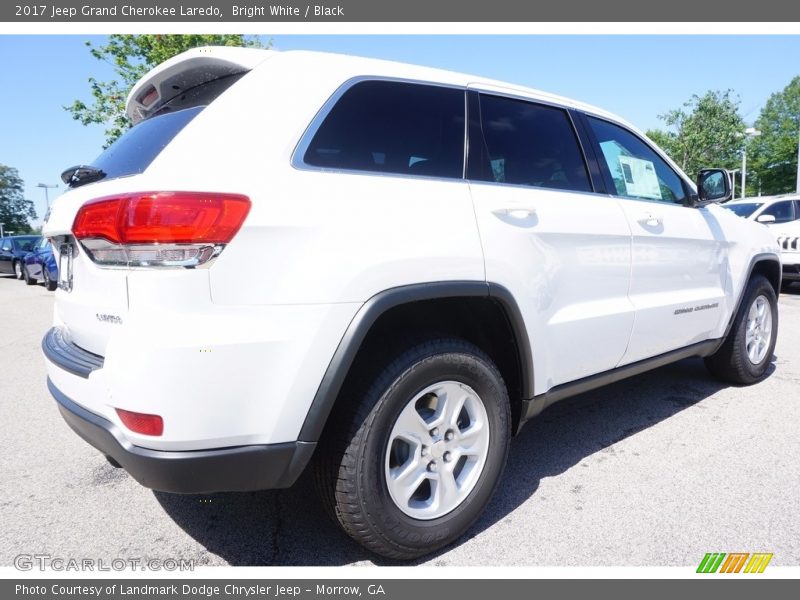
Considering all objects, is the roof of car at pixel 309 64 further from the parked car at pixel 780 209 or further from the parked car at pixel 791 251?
the parked car at pixel 780 209

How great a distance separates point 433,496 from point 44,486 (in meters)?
2.06

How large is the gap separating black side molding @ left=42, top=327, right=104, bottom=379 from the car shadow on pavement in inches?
35.6

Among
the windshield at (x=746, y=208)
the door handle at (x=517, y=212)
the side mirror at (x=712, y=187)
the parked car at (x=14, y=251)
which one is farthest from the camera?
the parked car at (x=14, y=251)

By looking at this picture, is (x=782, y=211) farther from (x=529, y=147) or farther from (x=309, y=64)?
(x=309, y=64)

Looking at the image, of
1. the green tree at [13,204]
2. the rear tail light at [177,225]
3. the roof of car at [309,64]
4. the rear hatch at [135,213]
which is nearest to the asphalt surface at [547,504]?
the rear hatch at [135,213]

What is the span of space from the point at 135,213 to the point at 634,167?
9.23 feet

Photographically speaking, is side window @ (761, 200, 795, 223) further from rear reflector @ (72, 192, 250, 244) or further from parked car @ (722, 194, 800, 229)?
rear reflector @ (72, 192, 250, 244)

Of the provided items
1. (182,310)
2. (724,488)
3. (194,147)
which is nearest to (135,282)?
(182,310)

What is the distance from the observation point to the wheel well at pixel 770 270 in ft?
13.8

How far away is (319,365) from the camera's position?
5.67 feet

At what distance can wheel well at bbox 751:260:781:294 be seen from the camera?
13.8ft

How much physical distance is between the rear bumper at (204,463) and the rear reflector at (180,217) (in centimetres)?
64

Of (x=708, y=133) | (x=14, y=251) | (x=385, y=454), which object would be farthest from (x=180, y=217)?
(x=708, y=133)

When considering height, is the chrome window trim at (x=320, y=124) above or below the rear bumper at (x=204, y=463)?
above
